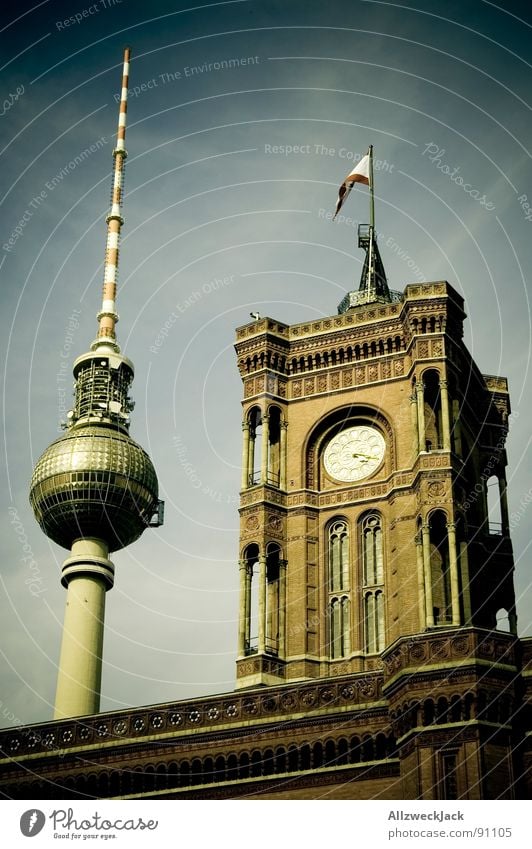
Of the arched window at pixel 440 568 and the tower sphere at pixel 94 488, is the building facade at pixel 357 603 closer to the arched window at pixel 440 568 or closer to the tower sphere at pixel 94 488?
the arched window at pixel 440 568

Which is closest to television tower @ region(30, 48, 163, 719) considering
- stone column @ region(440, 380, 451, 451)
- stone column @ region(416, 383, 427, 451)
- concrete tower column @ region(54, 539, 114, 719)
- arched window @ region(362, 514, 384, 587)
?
concrete tower column @ region(54, 539, 114, 719)

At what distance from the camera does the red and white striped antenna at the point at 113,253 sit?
105125 millimetres

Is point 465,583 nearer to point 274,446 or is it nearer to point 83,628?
point 274,446

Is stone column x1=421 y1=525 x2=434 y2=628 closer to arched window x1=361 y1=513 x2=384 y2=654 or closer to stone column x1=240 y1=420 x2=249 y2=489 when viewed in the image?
arched window x1=361 y1=513 x2=384 y2=654

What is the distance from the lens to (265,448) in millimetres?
72125

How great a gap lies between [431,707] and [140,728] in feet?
46.7

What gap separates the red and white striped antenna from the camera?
10512cm

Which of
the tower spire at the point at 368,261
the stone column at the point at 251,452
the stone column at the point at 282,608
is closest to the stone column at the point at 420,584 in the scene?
the stone column at the point at 282,608

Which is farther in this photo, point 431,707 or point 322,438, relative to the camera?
point 322,438

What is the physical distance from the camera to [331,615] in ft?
224
